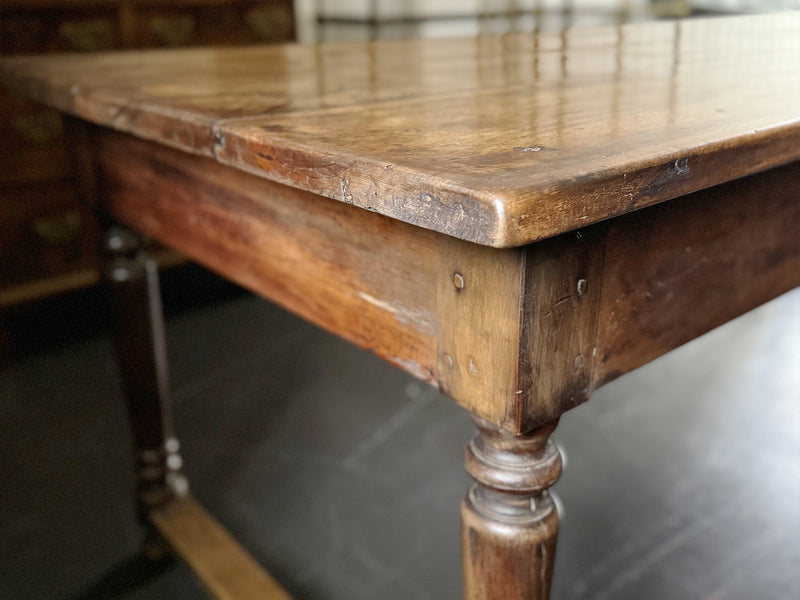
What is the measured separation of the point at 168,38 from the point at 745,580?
1765mm

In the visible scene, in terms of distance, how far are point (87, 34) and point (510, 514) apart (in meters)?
1.72

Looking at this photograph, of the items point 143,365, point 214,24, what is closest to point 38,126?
point 214,24

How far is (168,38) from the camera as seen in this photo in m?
1.98

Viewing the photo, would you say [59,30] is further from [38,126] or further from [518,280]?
[518,280]

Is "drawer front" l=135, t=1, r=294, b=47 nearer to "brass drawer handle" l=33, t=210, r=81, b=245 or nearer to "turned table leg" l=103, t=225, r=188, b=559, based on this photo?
"brass drawer handle" l=33, t=210, r=81, b=245

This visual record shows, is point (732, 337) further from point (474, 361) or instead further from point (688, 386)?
point (474, 361)

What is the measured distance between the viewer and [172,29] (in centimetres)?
198

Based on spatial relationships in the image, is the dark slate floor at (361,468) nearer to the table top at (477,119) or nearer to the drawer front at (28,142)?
the drawer front at (28,142)

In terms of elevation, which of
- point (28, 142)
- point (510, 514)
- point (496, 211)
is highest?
point (496, 211)

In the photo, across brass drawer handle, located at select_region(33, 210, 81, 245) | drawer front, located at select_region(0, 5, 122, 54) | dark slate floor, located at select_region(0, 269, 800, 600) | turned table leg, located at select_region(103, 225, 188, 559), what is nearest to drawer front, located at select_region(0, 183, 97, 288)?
brass drawer handle, located at select_region(33, 210, 81, 245)

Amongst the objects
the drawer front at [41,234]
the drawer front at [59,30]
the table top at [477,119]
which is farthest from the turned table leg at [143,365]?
the drawer front at [59,30]

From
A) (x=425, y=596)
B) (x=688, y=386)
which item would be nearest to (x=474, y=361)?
(x=425, y=596)

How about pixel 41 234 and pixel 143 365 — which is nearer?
pixel 143 365

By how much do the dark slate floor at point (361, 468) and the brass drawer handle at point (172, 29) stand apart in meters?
0.70
